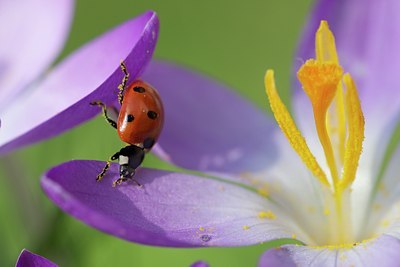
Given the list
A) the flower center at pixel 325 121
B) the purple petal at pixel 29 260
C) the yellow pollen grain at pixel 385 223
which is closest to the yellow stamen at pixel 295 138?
the flower center at pixel 325 121

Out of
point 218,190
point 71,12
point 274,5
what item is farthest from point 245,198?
point 274,5

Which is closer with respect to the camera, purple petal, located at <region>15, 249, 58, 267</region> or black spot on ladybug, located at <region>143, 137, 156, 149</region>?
purple petal, located at <region>15, 249, 58, 267</region>

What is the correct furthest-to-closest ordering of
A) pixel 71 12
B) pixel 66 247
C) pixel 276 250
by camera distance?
pixel 71 12 → pixel 66 247 → pixel 276 250

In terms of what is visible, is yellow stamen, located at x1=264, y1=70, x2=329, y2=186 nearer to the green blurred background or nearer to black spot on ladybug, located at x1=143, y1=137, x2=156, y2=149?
black spot on ladybug, located at x1=143, y1=137, x2=156, y2=149

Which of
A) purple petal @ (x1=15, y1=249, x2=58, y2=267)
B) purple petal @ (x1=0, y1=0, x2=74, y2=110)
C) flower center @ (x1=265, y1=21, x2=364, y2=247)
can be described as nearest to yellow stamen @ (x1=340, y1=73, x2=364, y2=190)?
flower center @ (x1=265, y1=21, x2=364, y2=247)

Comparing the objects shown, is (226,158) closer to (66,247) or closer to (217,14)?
(66,247)

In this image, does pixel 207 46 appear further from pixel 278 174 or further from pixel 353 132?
pixel 353 132
